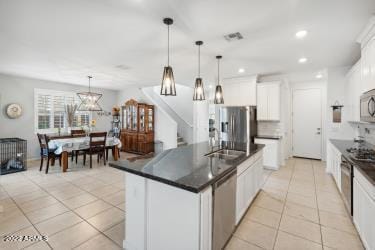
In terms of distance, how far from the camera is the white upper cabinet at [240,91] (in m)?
5.03

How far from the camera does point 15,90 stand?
5.34 meters

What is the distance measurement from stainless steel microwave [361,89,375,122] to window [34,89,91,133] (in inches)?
307

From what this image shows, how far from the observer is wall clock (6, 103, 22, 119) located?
5.15 metres

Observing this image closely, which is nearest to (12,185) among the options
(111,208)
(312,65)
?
(111,208)

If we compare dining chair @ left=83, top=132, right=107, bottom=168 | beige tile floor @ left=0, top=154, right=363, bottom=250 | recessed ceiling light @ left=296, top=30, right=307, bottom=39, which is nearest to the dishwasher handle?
beige tile floor @ left=0, top=154, right=363, bottom=250

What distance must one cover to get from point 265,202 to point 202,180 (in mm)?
2089

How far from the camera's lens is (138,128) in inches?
275

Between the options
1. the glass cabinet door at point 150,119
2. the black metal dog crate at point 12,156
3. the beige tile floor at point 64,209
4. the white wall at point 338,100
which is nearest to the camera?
the beige tile floor at point 64,209

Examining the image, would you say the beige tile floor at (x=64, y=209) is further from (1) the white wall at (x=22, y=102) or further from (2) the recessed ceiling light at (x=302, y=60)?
(2) the recessed ceiling light at (x=302, y=60)

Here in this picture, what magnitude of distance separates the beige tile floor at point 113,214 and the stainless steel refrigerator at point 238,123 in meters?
1.27

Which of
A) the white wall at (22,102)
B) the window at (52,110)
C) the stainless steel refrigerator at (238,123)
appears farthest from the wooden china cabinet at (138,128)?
the stainless steel refrigerator at (238,123)

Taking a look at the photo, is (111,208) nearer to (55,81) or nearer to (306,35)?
(306,35)

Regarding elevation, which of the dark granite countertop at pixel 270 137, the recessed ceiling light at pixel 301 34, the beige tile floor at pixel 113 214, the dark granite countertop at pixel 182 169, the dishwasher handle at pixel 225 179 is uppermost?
the recessed ceiling light at pixel 301 34

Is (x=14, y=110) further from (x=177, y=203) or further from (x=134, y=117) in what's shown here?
(x=177, y=203)
